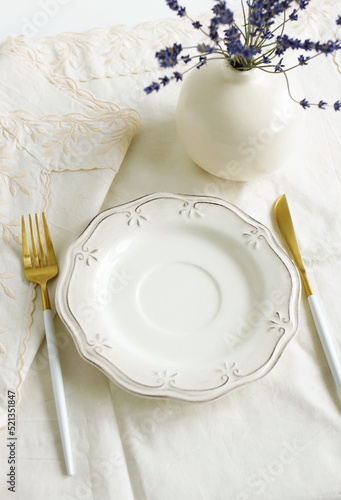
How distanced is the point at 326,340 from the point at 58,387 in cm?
43

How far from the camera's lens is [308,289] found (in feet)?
2.97

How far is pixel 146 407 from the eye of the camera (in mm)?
821

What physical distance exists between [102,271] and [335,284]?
40 cm

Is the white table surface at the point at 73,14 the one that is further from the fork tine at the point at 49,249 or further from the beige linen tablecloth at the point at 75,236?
the fork tine at the point at 49,249

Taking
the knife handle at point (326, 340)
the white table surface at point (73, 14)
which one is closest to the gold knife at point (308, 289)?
the knife handle at point (326, 340)

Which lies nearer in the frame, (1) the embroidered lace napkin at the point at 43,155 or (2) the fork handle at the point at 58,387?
(2) the fork handle at the point at 58,387

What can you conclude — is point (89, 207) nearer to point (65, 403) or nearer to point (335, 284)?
point (65, 403)

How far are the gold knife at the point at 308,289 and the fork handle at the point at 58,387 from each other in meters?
0.42

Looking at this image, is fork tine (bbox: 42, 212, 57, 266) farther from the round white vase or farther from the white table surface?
the white table surface

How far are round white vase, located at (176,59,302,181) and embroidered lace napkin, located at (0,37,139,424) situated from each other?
0.18m

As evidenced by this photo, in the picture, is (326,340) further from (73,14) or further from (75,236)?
(73,14)

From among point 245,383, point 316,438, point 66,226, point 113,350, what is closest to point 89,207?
point 66,226

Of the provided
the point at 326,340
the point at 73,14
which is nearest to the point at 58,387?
the point at 326,340

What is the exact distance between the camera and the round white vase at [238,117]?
2.94ft
